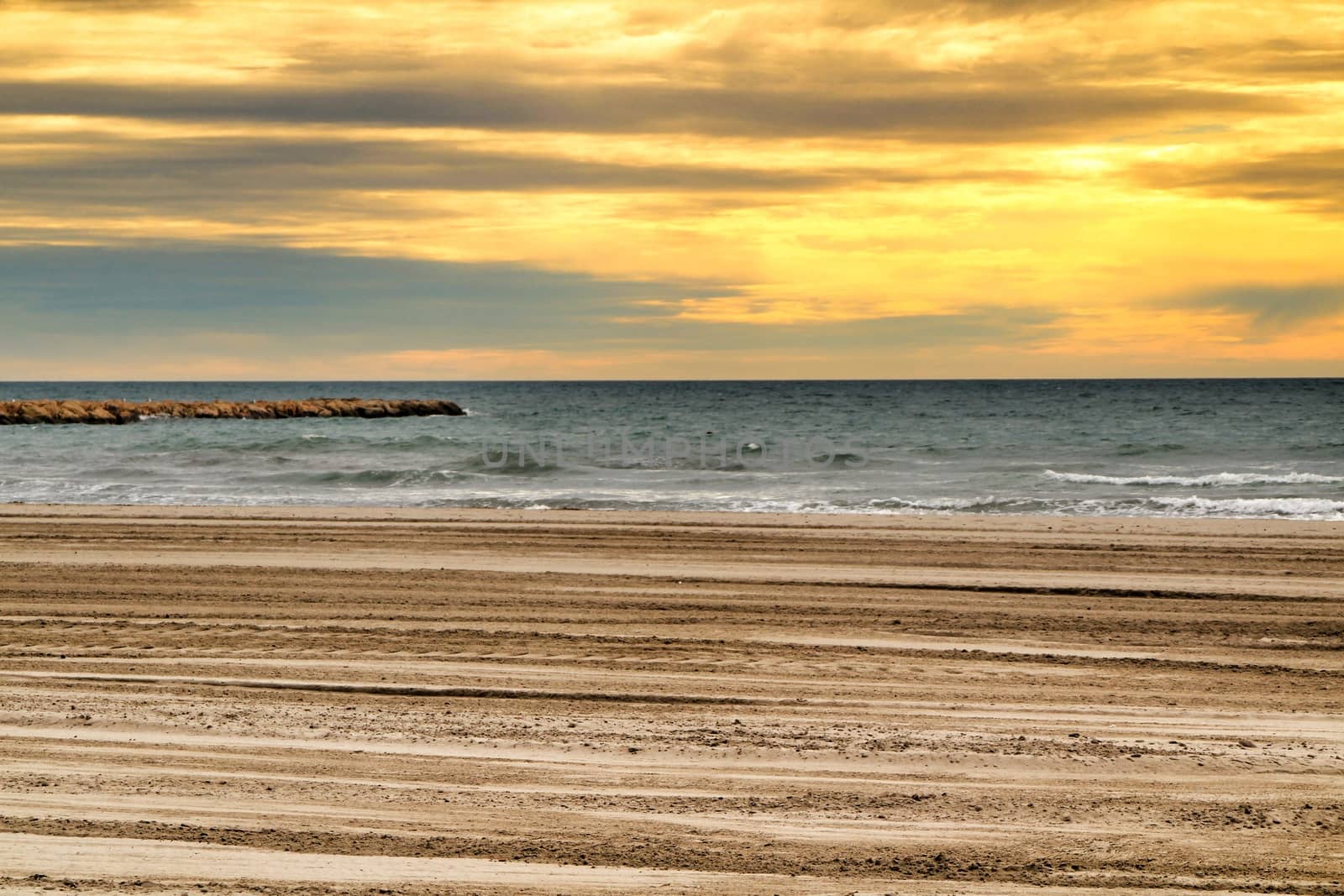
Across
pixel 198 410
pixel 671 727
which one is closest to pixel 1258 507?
pixel 671 727

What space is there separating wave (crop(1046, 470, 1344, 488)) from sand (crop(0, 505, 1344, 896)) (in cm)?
1056

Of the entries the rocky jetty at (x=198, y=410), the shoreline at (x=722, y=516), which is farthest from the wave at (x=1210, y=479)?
the rocky jetty at (x=198, y=410)

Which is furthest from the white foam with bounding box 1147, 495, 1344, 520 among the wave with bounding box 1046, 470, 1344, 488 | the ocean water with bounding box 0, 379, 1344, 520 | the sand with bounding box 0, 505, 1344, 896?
the sand with bounding box 0, 505, 1344, 896

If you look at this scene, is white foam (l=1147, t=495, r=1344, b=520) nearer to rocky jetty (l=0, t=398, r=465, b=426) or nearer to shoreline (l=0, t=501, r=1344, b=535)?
shoreline (l=0, t=501, r=1344, b=535)

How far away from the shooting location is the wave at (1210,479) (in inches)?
863

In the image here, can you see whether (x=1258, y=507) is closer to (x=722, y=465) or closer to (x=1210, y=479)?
(x=1210, y=479)

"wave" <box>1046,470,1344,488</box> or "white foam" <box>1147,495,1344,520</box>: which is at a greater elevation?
"white foam" <box>1147,495,1344,520</box>

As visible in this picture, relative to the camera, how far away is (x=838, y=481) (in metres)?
23.5

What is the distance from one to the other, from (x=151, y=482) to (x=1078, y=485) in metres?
19.5

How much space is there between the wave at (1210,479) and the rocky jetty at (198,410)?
43636 mm

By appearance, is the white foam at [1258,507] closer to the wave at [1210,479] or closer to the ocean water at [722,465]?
the ocean water at [722,465]

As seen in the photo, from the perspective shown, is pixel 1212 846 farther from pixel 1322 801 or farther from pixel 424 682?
pixel 424 682

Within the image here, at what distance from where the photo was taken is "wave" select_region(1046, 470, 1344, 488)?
21.9m

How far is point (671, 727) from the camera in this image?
596 cm
